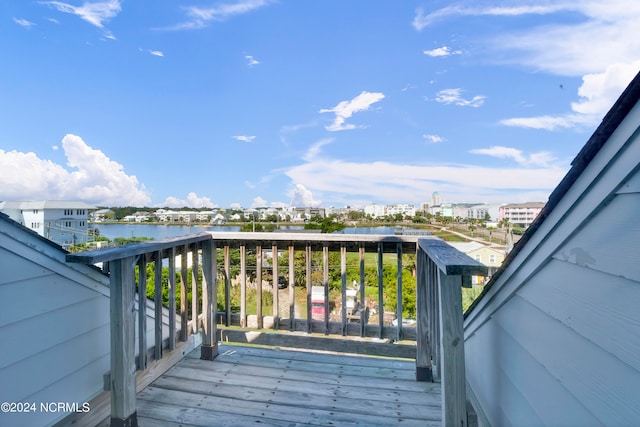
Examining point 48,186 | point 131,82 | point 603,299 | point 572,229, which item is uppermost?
point 131,82

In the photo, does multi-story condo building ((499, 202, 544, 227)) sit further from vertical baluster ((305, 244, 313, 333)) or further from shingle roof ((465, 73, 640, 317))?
Answer: vertical baluster ((305, 244, 313, 333))

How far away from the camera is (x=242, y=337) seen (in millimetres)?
2752

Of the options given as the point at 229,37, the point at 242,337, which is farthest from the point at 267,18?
the point at 242,337

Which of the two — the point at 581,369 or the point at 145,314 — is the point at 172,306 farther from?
the point at 581,369

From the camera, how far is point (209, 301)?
8.66ft

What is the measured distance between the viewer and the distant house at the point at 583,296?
23.3 inches

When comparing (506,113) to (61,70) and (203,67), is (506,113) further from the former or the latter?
(61,70)

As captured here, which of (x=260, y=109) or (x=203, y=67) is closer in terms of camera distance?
(x=203, y=67)

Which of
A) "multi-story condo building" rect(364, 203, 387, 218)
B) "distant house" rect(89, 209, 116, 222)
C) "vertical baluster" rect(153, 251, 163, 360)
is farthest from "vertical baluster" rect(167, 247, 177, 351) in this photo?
"multi-story condo building" rect(364, 203, 387, 218)

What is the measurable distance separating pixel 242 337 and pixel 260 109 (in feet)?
84.1

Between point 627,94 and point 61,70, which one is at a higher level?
point 61,70

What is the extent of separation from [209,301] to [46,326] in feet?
3.77

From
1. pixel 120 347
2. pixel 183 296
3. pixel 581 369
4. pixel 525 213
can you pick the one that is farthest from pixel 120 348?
pixel 525 213

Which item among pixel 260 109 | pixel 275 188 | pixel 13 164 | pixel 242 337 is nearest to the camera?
pixel 242 337
